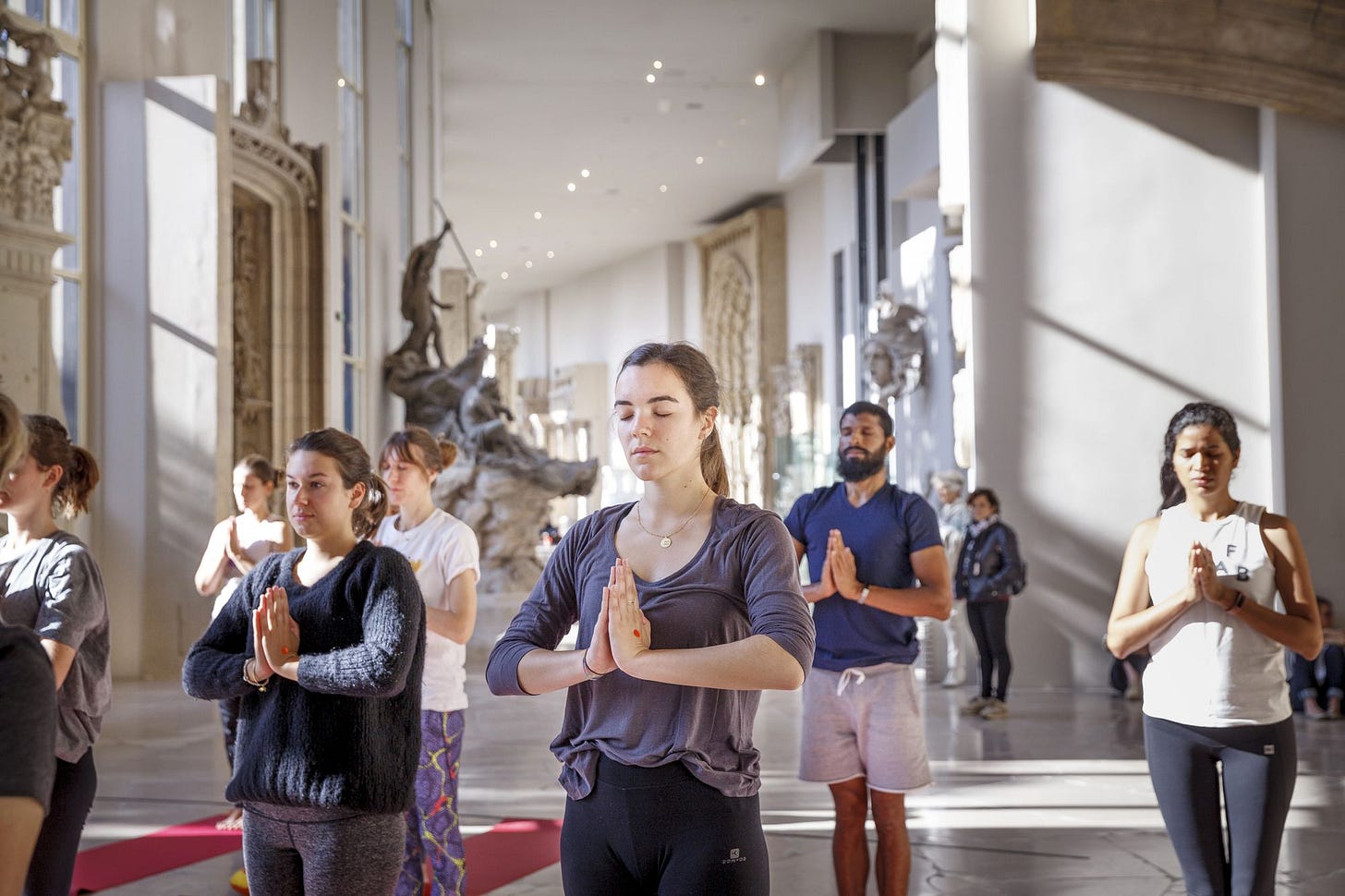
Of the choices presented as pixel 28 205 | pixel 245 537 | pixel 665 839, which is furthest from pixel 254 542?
pixel 28 205

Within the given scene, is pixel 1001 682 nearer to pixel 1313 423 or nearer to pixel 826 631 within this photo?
pixel 1313 423

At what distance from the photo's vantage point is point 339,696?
2.71 metres

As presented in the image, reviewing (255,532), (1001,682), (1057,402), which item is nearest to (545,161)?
(1057,402)

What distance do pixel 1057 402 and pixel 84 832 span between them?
7742 mm

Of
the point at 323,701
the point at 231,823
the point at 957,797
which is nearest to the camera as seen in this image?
the point at 323,701

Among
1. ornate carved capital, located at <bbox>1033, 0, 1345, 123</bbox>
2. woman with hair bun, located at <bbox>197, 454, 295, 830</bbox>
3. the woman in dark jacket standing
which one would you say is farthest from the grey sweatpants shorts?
ornate carved capital, located at <bbox>1033, 0, 1345, 123</bbox>

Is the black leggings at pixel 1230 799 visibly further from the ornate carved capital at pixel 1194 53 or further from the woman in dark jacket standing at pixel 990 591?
the ornate carved capital at pixel 1194 53

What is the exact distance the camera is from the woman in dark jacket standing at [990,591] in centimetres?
952

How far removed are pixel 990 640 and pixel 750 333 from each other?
68.9ft

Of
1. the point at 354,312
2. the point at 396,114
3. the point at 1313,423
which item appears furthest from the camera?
the point at 396,114

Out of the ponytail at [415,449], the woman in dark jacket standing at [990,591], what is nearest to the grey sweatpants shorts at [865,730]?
the ponytail at [415,449]

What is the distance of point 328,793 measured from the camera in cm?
264

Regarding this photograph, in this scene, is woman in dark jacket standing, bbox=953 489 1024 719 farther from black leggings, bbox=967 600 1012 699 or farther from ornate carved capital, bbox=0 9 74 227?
ornate carved capital, bbox=0 9 74 227

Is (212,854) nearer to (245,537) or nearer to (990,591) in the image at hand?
(245,537)
